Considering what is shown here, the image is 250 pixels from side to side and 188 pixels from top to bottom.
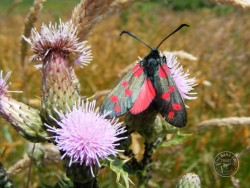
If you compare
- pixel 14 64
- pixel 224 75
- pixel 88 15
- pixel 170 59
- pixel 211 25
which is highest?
pixel 88 15

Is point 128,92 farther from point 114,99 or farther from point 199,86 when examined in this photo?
point 199,86

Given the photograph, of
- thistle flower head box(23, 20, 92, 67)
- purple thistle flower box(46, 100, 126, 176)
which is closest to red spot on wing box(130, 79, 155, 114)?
purple thistle flower box(46, 100, 126, 176)

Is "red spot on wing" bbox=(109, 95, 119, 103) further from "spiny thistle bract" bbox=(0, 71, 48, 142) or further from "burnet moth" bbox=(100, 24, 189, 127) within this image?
"spiny thistle bract" bbox=(0, 71, 48, 142)

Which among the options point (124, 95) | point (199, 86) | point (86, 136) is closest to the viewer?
point (86, 136)

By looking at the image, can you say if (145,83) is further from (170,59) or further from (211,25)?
(211,25)

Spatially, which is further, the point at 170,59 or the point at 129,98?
the point at 170,59

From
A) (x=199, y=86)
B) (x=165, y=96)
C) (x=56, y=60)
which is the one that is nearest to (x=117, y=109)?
(x=165, y=96)

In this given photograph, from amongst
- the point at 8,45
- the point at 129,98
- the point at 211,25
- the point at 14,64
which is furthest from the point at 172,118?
the point at 211,25
